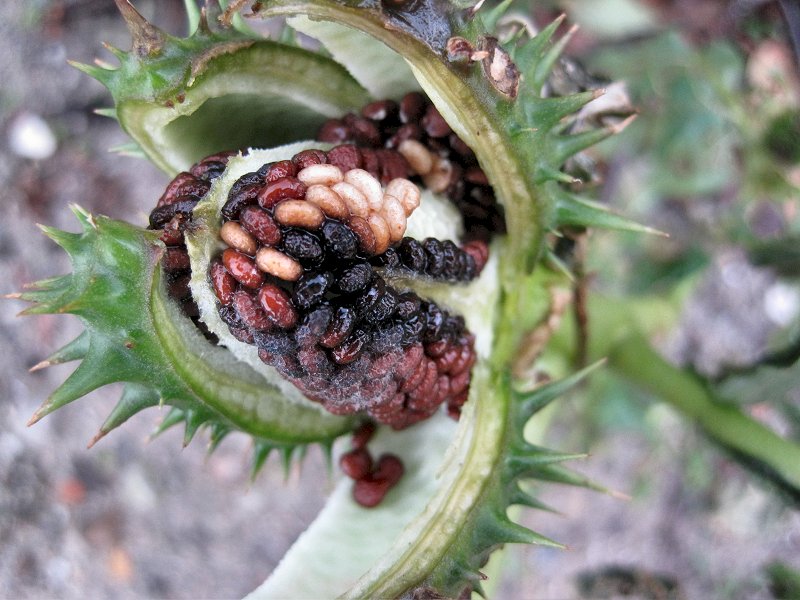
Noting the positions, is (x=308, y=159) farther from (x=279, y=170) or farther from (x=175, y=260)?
(x=175, y=260)

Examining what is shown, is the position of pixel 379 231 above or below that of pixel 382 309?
above

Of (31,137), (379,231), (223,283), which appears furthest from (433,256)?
(31,137)

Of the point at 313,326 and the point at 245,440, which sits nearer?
the point at 313,326

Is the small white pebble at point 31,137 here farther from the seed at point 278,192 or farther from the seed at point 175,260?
the seed at point 278,192

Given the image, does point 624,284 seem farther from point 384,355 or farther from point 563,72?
point 384,355

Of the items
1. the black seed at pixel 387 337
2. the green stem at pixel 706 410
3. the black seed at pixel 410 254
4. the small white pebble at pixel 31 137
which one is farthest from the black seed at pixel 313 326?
the small white pebble at pixel 31 137

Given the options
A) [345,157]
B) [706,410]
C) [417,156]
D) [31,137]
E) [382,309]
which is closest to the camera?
[382,309]

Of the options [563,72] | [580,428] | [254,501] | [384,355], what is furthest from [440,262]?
[254,501]
